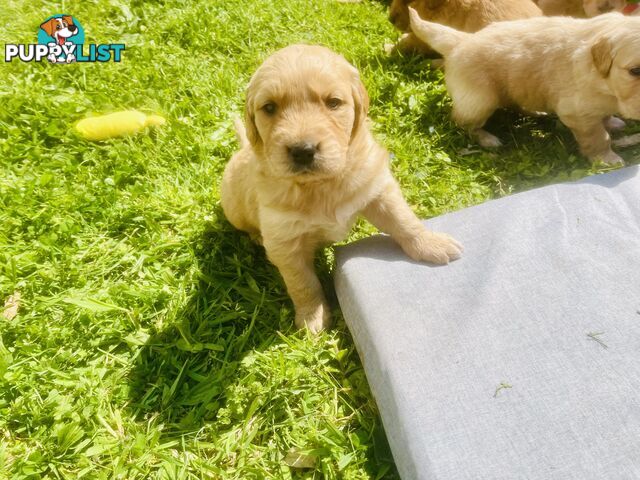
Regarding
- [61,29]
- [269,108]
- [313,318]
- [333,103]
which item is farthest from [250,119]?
[61,29]

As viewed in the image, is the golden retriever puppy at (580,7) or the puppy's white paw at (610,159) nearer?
the puppy's white paw at (610,159)

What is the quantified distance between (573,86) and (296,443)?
298cm

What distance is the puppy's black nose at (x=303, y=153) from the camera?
1947mm

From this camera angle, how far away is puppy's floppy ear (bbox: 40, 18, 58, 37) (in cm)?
472

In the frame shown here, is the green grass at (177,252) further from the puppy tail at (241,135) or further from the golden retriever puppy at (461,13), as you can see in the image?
the puppy tail at (241,135)

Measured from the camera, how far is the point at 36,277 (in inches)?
114

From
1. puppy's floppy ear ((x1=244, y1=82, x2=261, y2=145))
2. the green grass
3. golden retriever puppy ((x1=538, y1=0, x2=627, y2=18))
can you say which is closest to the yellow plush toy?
the green grass

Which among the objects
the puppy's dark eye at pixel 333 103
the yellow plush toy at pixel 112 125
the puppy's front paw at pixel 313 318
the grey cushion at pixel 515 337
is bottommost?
the puppy's front paw at pixel 313 318

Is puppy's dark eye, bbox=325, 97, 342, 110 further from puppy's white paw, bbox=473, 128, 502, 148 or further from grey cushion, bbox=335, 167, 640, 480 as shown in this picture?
puppy's white paw, bbox=473, 128, 502, 148

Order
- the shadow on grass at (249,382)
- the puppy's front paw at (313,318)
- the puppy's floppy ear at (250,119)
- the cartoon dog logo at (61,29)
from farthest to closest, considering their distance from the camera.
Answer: the cartoon dog logo at (61,29), the puppy's front paw at (313,318), the puppy's floppy ear at (250,119), the shadow on grass at (249,382)

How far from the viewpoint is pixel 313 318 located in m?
2.49

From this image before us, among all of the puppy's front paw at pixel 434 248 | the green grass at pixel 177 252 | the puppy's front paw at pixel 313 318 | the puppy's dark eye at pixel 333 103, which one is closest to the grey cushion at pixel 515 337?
the puppy's front paw at pixel 434 248

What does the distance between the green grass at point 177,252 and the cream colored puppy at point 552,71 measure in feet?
0.77

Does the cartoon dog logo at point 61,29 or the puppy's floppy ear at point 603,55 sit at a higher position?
the puppy's floppy ear at point 603,55
